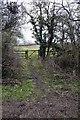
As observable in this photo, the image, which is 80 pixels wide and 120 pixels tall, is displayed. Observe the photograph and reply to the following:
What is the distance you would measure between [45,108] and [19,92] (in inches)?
57.2

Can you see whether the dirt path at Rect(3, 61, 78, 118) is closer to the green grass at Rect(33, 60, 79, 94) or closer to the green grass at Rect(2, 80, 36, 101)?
the green grass at Rect(2, 80, 36, 101)

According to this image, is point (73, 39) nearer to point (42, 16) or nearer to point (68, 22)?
point (68, 22)

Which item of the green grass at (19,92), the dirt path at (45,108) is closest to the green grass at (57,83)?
the green grass at (19,92)

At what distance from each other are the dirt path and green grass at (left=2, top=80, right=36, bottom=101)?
33cm

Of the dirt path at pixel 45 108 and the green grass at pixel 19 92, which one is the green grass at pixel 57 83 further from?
the dirt path at pixel 45 108

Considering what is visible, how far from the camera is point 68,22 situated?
10445 millimetres

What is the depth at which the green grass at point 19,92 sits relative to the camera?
5.38m

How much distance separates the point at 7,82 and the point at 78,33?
391 cm

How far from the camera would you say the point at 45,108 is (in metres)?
4.59

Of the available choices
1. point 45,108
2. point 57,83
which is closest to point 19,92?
point 45,108

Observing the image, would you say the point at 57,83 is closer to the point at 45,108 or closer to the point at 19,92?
the point at 19,92

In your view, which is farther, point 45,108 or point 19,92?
point 19,92

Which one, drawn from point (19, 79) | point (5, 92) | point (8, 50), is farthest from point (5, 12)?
point (5, 92)

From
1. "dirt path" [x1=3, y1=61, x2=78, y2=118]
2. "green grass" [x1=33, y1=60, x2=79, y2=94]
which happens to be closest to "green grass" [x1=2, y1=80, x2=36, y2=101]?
"dirt path" [x1=3, y1=61, x2=78, y2=118]
